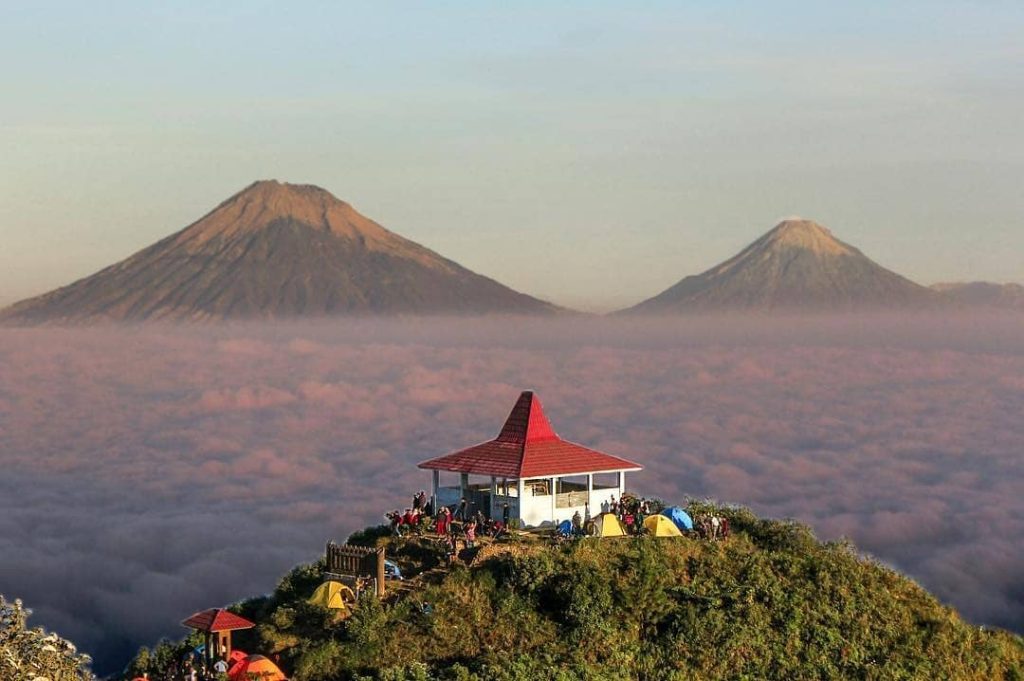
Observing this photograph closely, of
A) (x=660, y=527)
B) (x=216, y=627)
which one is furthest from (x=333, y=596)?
(x=660, y=527)

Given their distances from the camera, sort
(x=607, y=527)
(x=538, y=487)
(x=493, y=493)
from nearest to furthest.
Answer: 1. (x=607, y=527)
2. (x=493, y=493)
3. (x=538, y=487)

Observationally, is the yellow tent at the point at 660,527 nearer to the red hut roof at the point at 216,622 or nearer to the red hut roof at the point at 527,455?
the red hut roof at the point at 527,455

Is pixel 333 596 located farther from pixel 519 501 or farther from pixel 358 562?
pixel 519 501

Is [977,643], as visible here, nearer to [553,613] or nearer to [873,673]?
[873,673]

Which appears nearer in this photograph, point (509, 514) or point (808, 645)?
point (808, 645)

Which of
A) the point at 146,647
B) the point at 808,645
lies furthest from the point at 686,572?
the point at 146,647

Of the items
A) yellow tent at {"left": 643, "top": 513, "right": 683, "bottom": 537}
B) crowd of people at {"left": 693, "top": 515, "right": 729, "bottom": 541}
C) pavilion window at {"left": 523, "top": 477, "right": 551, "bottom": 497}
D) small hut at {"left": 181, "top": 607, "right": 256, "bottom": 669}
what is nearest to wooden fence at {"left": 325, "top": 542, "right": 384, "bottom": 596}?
small hut at {"left": 181, "top": 607, "right": 256, "bottom": 669}
